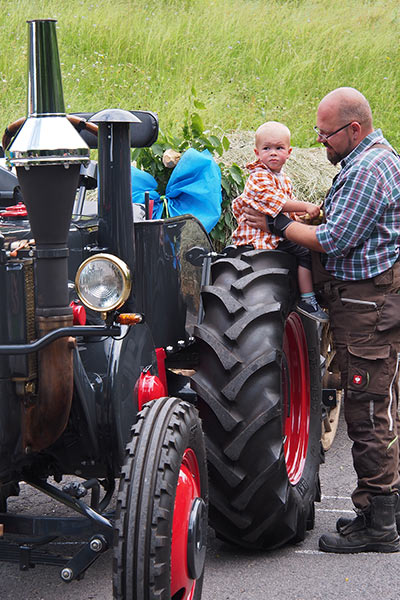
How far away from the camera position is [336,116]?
3.96m

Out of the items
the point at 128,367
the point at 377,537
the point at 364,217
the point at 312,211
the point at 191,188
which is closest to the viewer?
the point at 128,367

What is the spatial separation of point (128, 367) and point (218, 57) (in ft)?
40.7

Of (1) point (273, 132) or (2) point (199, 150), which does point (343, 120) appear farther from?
(2) point (199, 150)

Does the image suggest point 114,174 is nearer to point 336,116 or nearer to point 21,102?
point 336,116

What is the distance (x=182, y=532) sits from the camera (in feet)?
9.43

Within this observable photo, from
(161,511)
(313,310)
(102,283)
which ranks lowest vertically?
(161,511)

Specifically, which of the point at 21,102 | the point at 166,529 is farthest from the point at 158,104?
the point at 166,529

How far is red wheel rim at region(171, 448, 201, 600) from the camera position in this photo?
284 centimetres

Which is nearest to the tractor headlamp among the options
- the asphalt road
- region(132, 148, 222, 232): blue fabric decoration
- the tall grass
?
the asphalt road

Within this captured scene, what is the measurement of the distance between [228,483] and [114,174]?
1342mm

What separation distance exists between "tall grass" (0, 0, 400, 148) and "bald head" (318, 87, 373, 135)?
792 cm

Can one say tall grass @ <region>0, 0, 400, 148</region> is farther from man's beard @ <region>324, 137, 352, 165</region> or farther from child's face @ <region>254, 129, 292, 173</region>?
man's beard @ <region>324, 137, 352, 165</region>

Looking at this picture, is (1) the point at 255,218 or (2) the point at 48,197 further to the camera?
(1) the point at 255,218

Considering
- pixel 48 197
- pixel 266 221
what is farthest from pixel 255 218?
pixel 48 197
